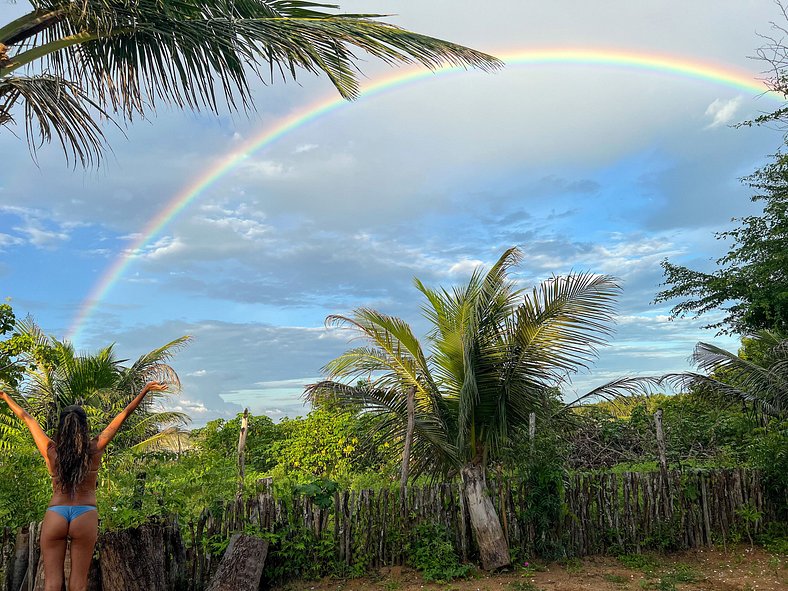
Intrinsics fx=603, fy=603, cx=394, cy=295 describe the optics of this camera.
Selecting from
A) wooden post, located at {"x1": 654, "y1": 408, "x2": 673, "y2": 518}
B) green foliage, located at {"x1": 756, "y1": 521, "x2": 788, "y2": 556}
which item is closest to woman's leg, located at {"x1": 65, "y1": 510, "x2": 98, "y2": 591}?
wooden post, located at {"x1": 654, "y1": 408, "x2": 673, "y2": 518}

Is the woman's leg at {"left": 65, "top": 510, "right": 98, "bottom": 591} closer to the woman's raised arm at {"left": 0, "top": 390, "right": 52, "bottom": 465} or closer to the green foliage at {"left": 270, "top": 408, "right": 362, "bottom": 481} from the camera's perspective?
the woman's raised arm at {"left": 0, "top": 390, "right": 52, "bottom": 465}

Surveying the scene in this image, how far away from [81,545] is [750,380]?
12.1 meters

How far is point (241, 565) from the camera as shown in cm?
614

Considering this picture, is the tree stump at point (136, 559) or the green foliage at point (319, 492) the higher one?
the green foliage at point (319, 492)

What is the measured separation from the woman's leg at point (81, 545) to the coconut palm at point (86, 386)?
2.48 metres

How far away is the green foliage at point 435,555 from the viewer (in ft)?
22.1

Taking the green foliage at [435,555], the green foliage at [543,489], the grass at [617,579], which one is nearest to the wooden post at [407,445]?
the green foliage at [435,555]

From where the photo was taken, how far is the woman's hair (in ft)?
13.9

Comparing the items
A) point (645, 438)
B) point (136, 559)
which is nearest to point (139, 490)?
point (136, 559)

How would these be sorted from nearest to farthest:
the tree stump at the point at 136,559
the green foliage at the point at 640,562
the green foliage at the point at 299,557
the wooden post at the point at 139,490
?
1. the tree stump at the point at 136,559
2. the wooden post at the point at 139,490
3. the green foliage at the point at 299,557
4. the green foliage at the point at 640,562

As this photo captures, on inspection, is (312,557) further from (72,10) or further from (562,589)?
(72,10)

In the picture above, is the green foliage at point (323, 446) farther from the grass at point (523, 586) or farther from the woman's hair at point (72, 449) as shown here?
the woman's hair at point (72, 449)

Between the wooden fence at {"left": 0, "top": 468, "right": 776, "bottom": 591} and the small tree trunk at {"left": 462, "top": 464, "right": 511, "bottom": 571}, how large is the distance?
0.53ft

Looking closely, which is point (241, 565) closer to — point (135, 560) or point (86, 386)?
point (135, 560)
